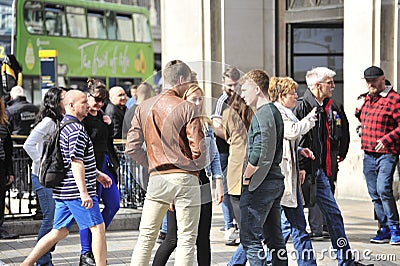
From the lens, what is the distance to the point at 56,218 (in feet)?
22.9

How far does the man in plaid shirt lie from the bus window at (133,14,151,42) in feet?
66.8

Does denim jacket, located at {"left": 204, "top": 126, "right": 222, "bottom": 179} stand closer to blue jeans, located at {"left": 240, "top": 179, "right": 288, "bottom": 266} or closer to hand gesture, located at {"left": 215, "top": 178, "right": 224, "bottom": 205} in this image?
hand gesture, located at {"left": 215, "top": 178, "right": 224, "bottom": 205}

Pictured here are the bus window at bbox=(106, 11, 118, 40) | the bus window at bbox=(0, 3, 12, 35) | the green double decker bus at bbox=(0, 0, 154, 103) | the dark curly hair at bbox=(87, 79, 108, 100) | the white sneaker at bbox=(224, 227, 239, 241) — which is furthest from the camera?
the bus window at bbox=(106, 11, 118, 40)

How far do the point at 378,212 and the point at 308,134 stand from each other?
1.96 m

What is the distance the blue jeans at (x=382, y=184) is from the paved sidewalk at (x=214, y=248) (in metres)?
0.33

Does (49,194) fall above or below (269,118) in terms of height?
below

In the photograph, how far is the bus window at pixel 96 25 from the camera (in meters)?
26.4

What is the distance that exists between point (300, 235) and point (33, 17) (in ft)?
60.6

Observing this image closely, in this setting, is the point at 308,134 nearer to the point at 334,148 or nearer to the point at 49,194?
the point at 334,148

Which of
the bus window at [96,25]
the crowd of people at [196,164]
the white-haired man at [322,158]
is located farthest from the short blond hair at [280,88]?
the bus window at [96,25]

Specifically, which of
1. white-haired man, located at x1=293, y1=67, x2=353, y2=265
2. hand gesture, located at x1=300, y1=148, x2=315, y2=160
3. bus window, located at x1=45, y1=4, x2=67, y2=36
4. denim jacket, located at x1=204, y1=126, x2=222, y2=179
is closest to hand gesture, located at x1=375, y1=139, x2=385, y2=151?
white-haired man, located at x1=293, y1=67, x2=353, y2=265

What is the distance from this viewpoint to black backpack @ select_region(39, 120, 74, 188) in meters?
6.81

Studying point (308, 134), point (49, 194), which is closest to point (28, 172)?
point (49, 194)

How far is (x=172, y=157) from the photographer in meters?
6.11
